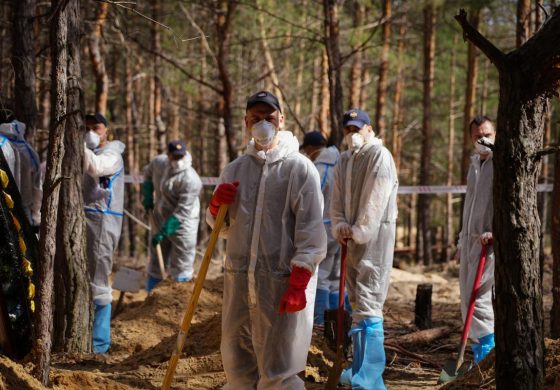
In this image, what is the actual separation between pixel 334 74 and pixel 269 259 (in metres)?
6.21

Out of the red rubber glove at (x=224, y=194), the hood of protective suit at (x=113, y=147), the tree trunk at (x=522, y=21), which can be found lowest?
the red rubber glove at (x=224, y=194)

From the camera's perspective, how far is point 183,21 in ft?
65.7

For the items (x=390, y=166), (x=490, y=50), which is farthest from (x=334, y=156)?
(x=490, y=50)

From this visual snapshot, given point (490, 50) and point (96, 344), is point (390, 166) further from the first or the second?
point (96, 344)

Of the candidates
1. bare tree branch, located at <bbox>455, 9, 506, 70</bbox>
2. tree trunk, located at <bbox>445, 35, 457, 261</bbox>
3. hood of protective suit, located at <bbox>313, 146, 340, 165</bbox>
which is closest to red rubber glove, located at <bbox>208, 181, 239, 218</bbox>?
bare tree branch, located at <bbox>455, 9, 506, 70</bbox>

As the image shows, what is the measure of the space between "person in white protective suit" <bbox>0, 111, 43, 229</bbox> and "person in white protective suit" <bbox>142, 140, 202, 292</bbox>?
358 centimetres

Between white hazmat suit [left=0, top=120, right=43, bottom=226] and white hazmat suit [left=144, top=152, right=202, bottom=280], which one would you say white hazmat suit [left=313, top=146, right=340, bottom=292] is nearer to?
white hazmat suit [left=144, top=152, right=202, bottom=280]

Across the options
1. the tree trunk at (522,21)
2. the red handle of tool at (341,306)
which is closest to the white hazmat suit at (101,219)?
the red handle of tool at (341,306)

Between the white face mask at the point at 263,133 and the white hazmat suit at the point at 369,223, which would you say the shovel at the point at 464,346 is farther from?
the white face mask at the point at 263,133

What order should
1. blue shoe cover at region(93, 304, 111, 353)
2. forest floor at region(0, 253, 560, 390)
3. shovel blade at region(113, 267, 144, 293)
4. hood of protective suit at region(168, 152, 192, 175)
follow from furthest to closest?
hood of protective suit at region(168, 152, 192, 175) < shovel blade at region(113, 267, 144, 293) < blue shoe cover at region(93, 304, 111, 353) < forest floor at region(0, 253, 560, 390)

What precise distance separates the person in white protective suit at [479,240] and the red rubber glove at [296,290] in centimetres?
238

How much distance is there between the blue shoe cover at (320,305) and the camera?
8.66 meters

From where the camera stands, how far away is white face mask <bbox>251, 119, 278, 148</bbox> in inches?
181

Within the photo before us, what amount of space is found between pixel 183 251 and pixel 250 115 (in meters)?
6.72
